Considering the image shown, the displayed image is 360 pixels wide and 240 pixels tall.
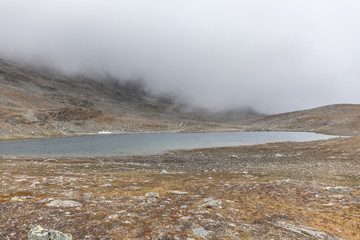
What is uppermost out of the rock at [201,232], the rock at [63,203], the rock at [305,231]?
the rock at [63,203]

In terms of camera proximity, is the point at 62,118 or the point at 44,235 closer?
the point at 44,235

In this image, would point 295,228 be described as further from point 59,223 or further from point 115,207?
point 59,223

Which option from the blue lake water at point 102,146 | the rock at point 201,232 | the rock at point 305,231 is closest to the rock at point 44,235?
the rock at point 201,232

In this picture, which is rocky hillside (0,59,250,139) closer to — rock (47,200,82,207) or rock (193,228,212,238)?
rock (47,200,82,207)

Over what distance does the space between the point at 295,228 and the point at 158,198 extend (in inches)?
240

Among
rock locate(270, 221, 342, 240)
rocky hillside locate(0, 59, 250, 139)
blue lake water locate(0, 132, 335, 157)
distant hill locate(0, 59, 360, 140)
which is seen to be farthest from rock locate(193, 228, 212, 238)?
rocky hillside locate(0, 59, 250, 139)

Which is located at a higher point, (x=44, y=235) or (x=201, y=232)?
(x=44, y=235)

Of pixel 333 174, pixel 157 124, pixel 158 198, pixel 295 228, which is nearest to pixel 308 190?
pixel 295 228

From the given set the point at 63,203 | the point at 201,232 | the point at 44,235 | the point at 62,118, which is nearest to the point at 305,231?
the point at 201,232

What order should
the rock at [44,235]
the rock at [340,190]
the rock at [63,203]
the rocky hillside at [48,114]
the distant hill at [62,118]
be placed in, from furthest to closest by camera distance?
the distant hill at [62,118], the rocky hillside at [48,114], the rock at [340,190], the rock at [63,203], the rock at [44,235]

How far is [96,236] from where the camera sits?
5621mm

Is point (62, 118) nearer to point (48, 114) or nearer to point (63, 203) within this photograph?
point (48, 114)

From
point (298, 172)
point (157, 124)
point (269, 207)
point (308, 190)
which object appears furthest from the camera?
point (157, 124)

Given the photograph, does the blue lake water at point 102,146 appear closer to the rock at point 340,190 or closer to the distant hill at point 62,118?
the distant hill at point 62,118
